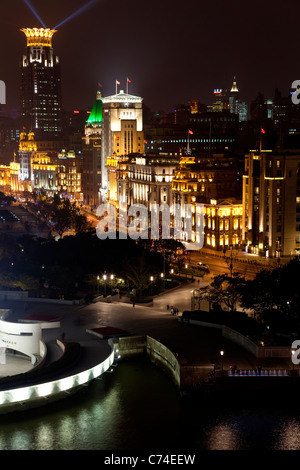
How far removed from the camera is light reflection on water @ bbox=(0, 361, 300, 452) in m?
33.8

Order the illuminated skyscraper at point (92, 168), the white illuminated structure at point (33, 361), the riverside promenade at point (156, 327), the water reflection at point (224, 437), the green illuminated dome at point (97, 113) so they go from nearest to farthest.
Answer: the water reflection at point (224, 437)
the white illuminated structure at point (33, 361)
the riverside promenade at point (156, 327)
the illuminated skyscraper at point (92, 168)
the green illuminated dome at point (97, 113)

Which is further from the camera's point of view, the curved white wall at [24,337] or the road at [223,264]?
the road at [223,264]

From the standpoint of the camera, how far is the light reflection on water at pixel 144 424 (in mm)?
33812

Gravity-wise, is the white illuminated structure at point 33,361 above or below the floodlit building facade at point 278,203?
below

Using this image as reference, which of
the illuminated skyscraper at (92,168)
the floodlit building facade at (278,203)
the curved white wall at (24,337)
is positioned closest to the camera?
the curved white wall at (24,337)

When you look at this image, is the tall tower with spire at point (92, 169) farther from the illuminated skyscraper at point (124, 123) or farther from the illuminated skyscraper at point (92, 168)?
the illuminated skyscraper at point (124, 123)

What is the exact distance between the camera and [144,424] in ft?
117

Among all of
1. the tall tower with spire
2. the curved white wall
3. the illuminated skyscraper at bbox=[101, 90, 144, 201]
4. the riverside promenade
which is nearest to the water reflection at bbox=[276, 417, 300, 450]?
the riverside promenade

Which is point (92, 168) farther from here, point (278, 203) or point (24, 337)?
point (24, 337)

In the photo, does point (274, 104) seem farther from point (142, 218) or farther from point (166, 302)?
point (166, 302)

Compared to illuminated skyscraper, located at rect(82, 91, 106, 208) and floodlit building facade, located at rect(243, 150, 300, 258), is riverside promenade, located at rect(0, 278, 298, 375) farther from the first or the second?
illuminated skyscraper, located at rect(82, 91, 106, 208)

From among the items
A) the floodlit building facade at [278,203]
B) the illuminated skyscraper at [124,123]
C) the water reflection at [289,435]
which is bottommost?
the water reflection at [289,435]

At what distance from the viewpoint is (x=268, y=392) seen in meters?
38.8

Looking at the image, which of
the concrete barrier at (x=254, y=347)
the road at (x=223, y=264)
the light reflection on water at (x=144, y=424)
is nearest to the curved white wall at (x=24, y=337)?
the light reflection on water at (x=144, y=424)
